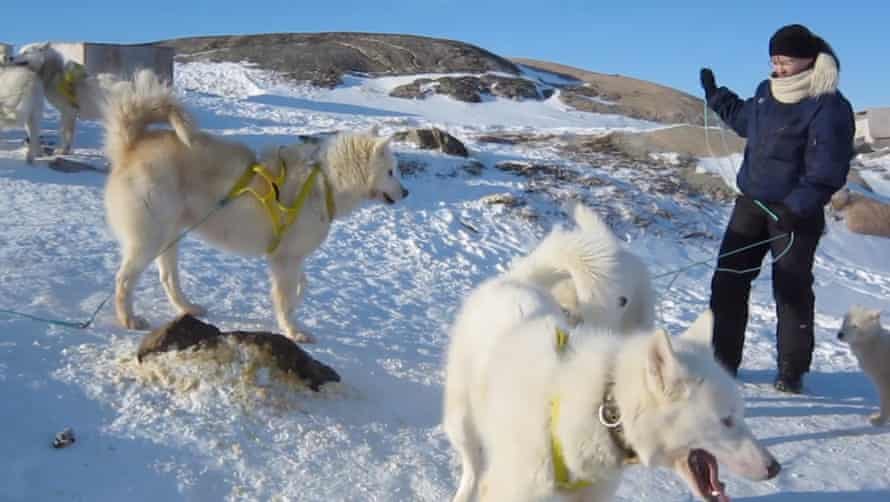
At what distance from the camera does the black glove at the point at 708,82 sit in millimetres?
5582

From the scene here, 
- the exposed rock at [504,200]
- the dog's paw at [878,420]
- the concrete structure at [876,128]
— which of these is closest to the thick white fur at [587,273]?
the dog's paw at [878,420]

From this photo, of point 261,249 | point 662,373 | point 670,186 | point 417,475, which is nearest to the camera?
point 662,373

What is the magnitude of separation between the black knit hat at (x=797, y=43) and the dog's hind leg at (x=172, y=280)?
4.03 meters

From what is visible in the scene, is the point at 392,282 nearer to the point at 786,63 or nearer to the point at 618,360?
the point at 786,63

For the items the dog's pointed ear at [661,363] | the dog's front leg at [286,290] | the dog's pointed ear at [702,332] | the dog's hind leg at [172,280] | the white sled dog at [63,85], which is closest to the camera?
the dog's pointed ear at [661,363]

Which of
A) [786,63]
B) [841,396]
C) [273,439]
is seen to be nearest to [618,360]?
[273,439]

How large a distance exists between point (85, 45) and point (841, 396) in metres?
15.2

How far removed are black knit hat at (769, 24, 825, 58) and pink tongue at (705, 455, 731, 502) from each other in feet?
10.2

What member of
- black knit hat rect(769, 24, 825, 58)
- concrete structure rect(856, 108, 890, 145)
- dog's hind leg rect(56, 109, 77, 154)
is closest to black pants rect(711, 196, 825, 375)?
black knit hat rect(769, 24, 825, 58)

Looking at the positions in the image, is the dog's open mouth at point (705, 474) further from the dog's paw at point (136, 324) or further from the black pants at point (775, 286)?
the dog's paw at point (136, 324)

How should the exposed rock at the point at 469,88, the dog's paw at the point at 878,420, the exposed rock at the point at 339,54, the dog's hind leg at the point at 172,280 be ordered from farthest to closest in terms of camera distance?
the exposed rock at the point at 339,54, the exposed rock at the point at 469,88, the dog's hind leg at the point at 172,280, the dog's paw at the point at 878,420

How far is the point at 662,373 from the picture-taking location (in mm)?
2301

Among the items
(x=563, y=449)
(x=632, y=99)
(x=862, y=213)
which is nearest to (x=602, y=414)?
(x=563, y=449)

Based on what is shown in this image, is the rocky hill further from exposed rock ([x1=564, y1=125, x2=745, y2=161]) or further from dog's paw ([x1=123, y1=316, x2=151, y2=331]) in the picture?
dog's paw ([x1=123, y1=316, x2=151, y2=331])
